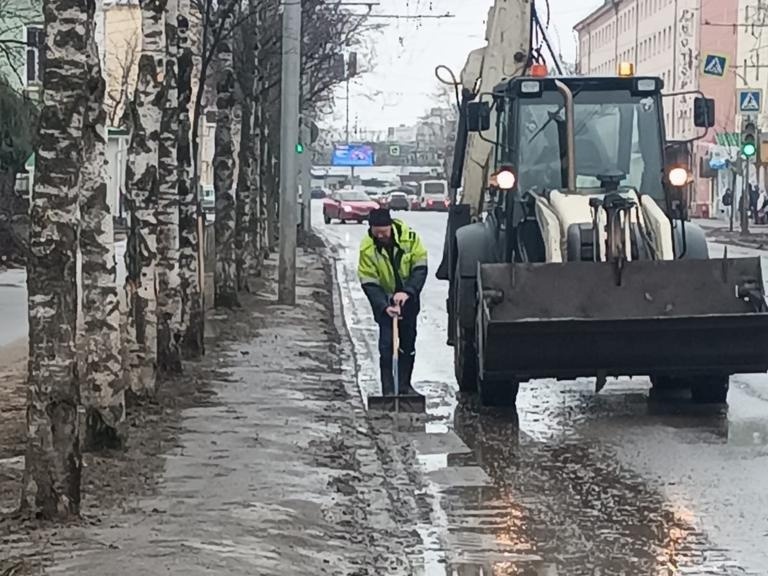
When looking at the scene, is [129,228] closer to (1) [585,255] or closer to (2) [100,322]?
(2) [100,322]

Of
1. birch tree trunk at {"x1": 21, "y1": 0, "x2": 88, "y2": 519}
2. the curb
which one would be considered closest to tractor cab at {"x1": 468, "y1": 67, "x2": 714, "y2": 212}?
the curb

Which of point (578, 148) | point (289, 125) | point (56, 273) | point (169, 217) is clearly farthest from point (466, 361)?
point (289, 125)

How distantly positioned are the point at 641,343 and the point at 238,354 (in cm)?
593

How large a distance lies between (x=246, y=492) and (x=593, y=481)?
2.58 m

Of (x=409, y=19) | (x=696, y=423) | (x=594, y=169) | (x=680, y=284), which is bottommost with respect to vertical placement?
(x=696, y=423)

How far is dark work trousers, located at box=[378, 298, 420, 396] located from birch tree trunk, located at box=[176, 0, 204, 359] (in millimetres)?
2361

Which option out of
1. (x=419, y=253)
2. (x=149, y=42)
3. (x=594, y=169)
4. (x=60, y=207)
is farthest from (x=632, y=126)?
(x=60, y=207)

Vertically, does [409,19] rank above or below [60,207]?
above

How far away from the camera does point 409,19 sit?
129 feet

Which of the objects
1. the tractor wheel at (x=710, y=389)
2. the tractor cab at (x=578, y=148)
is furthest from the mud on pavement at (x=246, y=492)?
the tractor wheel at (x=710, y=389)

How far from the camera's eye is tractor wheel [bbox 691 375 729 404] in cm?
1399

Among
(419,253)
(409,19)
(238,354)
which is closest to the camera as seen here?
(419,253)

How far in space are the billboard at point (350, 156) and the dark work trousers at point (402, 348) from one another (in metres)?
115

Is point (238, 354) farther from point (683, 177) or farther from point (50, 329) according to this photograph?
point (50, 329)
